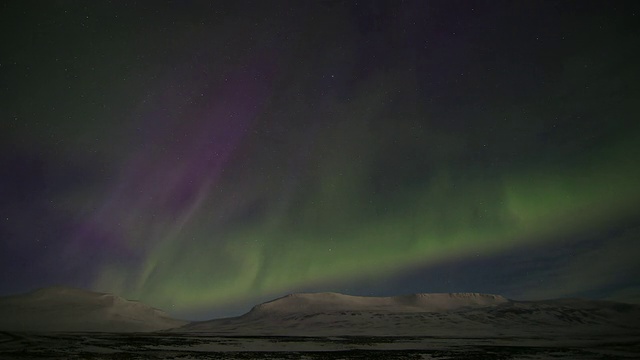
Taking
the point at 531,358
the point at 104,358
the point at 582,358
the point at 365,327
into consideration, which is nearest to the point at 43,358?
the point at 104,358

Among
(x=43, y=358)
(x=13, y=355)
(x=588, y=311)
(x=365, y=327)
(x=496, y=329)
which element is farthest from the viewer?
(x=588, y=311)

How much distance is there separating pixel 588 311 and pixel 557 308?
11.7 meters

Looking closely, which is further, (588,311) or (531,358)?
(588,311)

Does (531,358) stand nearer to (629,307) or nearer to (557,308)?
(557,308)

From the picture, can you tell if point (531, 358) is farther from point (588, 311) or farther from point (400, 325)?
point (588, 311)

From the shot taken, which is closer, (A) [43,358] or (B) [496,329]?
(A) [43,358]

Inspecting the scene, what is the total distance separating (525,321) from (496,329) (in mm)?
25934

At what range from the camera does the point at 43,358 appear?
148 ft

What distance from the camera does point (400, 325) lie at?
175 meters

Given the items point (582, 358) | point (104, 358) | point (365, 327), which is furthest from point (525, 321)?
point (104, 358)

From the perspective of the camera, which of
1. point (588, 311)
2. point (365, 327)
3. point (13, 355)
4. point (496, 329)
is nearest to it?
point (13, 355)

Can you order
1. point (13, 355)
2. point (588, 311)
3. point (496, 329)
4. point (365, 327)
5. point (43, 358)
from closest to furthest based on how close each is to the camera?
point (43, 358) < point (13, 355) < point (496, 329) < point (365, 327) < point (588, 311)

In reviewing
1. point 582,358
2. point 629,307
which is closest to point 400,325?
point 629,307

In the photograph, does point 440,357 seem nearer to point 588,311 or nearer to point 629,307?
point 588,311
